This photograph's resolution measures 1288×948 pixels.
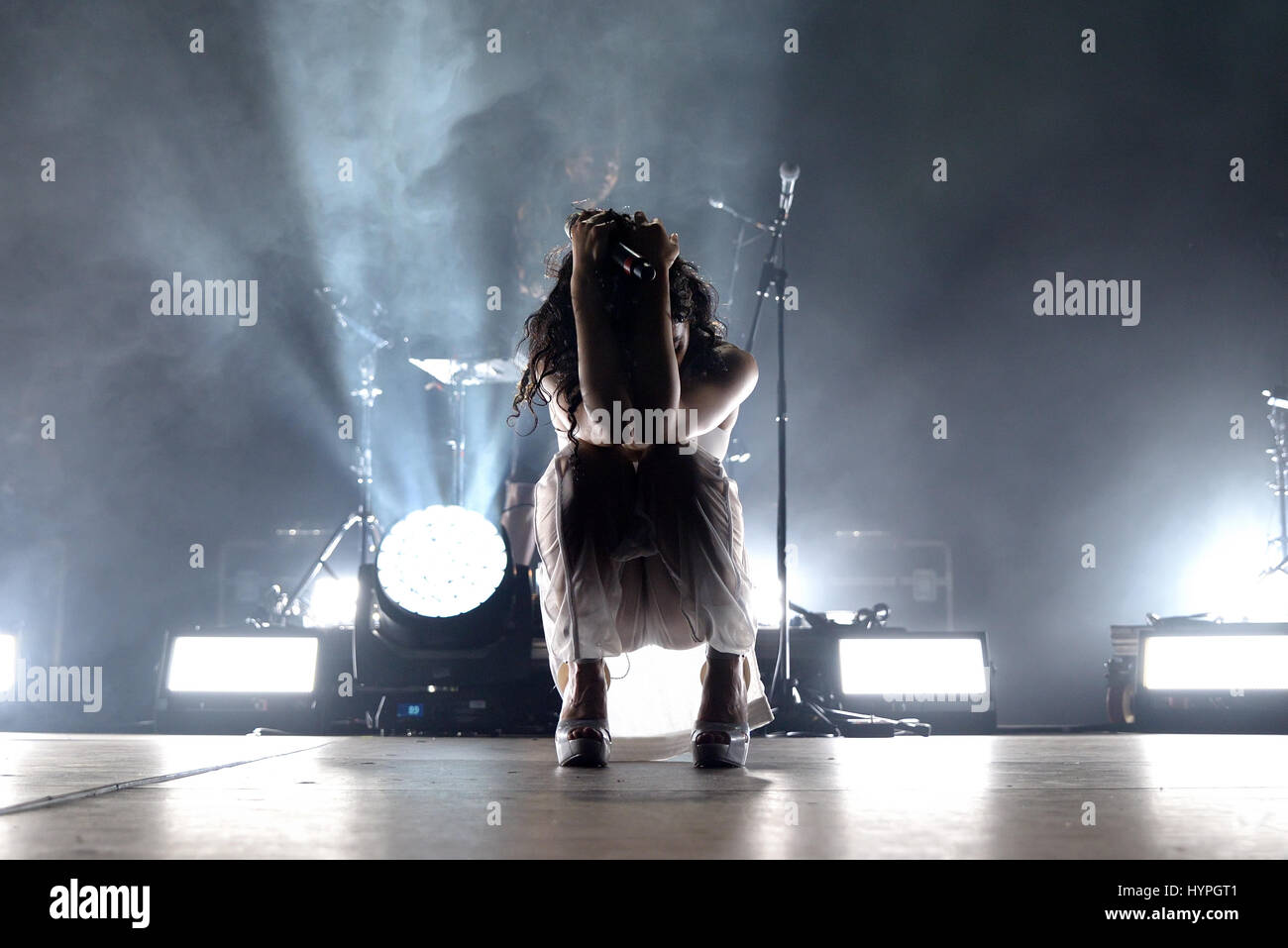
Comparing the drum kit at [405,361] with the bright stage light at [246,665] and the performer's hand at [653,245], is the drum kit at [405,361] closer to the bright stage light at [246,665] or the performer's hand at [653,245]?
the bright stage light at [246,665]

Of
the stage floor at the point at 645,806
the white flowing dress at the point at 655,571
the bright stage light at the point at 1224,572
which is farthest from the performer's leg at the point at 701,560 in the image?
the bright stage light at the point at 1224,572

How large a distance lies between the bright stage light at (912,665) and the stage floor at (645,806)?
136cm

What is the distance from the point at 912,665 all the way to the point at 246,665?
1797 mm

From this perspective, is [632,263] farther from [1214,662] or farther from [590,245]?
[1214,662]

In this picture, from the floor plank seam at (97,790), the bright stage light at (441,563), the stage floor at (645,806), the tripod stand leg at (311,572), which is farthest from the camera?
the tripod stand leg at (311,572)

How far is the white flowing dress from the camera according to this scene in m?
1.27

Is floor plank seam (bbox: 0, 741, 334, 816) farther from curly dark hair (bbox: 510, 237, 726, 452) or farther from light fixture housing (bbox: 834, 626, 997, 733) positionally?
light fixture housing (bbox: 834, 626, 997, 733)

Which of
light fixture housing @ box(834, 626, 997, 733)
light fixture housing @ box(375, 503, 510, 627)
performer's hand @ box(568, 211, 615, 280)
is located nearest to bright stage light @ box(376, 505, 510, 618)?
light fixture housing @ box(375, 503, 510, 627)

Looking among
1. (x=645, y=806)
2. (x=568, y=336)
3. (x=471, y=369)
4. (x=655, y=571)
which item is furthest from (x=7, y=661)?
(x=645, y=806)

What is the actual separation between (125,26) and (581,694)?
4.06 meters

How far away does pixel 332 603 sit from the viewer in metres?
4.19

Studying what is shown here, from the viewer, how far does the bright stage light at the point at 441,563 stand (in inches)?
86.5

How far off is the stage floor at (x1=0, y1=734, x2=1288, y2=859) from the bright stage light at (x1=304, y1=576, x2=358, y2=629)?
8.45ft
